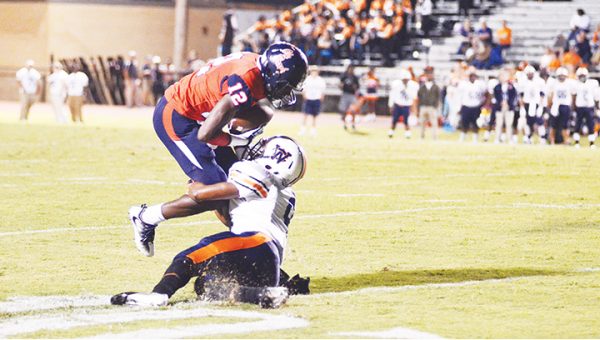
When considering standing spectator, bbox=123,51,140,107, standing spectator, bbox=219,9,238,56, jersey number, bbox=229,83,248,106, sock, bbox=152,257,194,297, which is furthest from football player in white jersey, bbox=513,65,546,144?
sock, bbox=152,257,194,297

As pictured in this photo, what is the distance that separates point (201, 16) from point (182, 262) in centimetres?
4177

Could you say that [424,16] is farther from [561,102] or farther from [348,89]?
[561,102]

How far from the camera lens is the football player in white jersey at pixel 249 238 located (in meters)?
7.54

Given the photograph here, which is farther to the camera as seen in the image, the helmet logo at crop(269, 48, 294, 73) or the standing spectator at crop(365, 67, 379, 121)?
the standing spectator at crop(365, 67, 379, 121)

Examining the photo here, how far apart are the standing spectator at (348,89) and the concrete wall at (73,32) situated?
1600 centimetres

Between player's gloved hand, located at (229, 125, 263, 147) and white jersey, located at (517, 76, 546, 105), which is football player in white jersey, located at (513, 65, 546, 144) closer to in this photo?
white jersey, located at (517, 76, 546, 105)

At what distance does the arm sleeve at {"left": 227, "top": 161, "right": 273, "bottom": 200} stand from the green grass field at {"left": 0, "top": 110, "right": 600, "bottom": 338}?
0.67 meters

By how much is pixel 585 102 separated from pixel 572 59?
429cm

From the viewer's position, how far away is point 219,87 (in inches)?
311

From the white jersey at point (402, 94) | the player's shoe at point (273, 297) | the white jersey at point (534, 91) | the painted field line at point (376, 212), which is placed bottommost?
the white jersey at point (402, 94)

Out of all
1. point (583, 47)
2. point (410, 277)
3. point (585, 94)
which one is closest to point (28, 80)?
point (585, 94)

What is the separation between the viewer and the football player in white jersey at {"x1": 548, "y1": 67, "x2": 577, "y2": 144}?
28375mm

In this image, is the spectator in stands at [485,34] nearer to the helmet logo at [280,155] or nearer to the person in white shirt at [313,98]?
the person in white shirt at [313,98]

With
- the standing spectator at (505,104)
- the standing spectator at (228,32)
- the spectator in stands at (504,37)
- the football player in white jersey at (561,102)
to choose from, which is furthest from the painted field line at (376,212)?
the standing spectator at (228,32)
